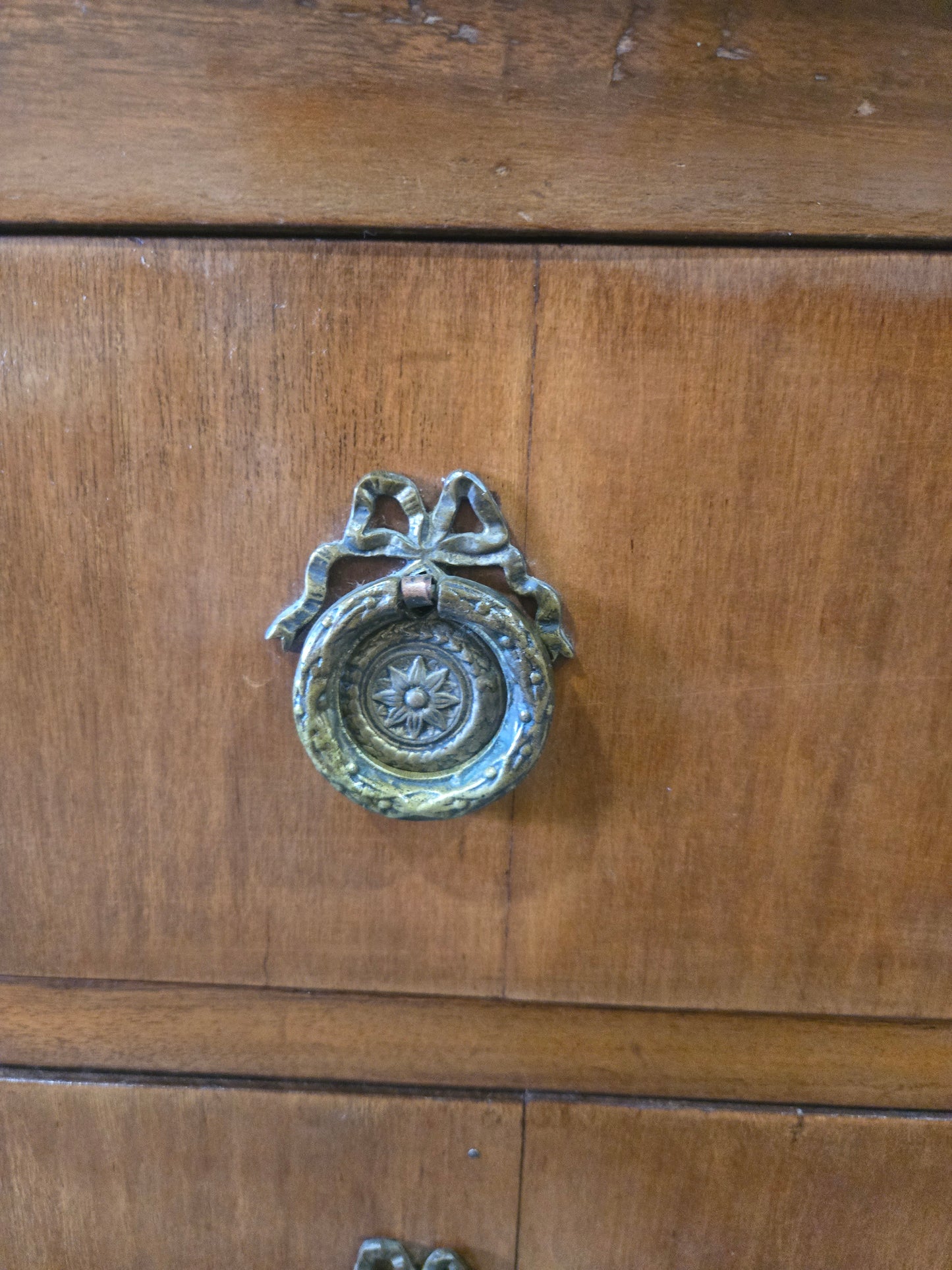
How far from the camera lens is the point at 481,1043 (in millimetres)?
386

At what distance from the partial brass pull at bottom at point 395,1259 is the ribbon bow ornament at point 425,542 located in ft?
1.07

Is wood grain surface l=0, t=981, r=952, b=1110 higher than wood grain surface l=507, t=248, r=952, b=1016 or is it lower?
lower

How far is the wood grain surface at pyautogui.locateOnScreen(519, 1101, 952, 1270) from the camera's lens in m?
0.38

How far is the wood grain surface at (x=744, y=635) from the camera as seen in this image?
32cm

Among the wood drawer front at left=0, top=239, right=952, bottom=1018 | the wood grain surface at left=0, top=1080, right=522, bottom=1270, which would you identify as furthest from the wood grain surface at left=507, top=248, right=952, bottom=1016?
the wood grain surface at left=0, top=1080, right=522, bottom=1270

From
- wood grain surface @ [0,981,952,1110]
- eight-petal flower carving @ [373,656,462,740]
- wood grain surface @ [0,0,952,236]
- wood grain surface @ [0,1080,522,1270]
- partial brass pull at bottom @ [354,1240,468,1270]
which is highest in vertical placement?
wood grain surface @ [0,0,952,236]

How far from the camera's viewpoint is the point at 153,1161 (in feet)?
1.30

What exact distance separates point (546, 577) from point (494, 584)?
0.02 metres

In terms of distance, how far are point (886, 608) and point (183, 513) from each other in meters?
0.32

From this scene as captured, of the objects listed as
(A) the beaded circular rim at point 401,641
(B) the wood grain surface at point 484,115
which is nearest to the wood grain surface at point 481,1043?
(A) the beaded circular rim at point 401,641

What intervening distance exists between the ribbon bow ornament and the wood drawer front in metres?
0.01

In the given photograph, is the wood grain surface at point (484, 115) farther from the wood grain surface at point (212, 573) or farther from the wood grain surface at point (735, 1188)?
the wood grain surface at point (735, 1188)

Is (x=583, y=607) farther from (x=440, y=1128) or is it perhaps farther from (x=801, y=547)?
(x=440, y=1128)

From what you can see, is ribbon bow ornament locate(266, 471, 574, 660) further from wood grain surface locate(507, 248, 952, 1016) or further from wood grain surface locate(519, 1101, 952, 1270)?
wood grain surface locate(519, 1101, 952, 1270)
